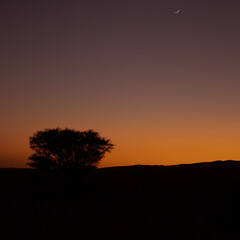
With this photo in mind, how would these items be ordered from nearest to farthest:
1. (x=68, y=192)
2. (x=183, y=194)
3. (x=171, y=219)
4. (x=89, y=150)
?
(x=171, y=219) < (x=183, y=194) < (x=68, y=192) < (x=89, y=150)

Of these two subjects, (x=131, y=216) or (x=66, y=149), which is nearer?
(x=131, y=216)

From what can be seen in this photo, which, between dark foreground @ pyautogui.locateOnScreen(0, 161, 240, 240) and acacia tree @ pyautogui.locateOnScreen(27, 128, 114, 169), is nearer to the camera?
dark foreground @ pyautogui.locateOnScreen(0, 161, 240, 240)

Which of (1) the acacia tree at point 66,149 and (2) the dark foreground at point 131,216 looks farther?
(1) the acacia tree at point 66,149

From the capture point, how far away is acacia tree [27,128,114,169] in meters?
32.1

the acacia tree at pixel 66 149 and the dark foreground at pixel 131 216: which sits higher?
the acacia tree at pixel 66 149

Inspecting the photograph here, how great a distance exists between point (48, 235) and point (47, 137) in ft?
65.1

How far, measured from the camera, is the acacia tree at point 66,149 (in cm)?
3212

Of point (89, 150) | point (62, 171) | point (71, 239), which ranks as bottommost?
point (71, 239)

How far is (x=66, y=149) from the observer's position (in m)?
32.4

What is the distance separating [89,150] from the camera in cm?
3309

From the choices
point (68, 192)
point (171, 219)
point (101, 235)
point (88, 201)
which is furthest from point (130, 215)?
point (68, 192)

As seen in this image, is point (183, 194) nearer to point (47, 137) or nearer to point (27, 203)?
point (27, 203)

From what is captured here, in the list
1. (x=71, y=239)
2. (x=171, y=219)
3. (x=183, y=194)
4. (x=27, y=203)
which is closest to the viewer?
(x=71, y=239)

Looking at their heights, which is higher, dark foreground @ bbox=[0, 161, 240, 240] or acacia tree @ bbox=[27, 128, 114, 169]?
acacia tree @ bbox=[27, 128, 114, 169]
